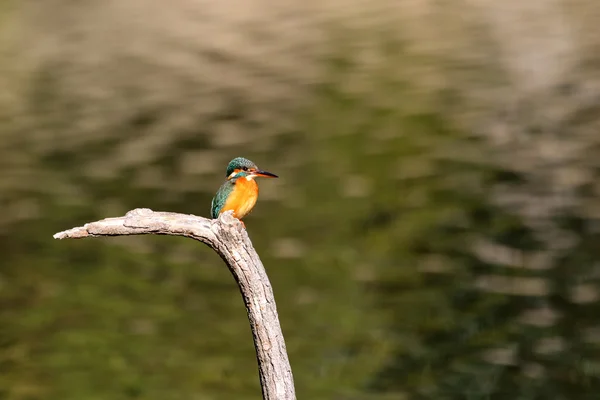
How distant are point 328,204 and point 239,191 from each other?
11.4m

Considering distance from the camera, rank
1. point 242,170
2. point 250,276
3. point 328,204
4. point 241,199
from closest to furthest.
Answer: point 250,276, point 241,199, point 242,170, point 328,204

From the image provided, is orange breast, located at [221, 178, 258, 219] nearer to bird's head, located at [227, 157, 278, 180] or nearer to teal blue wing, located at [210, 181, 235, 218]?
teal blue wing, located at [210, 181, 235, 218]

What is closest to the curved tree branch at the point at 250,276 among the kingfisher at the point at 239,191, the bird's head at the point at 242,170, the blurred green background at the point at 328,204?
the kingfisher at the point at 239,191

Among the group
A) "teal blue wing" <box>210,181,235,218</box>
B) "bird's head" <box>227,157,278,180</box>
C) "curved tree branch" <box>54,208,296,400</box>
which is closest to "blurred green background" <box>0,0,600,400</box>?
"bird's head" <box>227,157,278,180</box>

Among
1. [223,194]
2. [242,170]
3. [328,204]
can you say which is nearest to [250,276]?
[223,194]

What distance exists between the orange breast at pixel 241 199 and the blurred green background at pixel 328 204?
5.77 metres

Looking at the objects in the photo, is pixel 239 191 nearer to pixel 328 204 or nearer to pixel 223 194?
pixel 223 194

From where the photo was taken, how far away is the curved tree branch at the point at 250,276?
441cm

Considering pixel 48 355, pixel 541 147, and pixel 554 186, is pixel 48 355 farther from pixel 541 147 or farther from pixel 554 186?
pixel 541 147

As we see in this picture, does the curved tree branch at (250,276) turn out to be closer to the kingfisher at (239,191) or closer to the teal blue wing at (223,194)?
the kingfisher at (239,191)

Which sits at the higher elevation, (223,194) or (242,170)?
(242,170)

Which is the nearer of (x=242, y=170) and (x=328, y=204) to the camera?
(x=242, y=170)

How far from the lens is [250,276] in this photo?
449 cm

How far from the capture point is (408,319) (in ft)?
41.7
